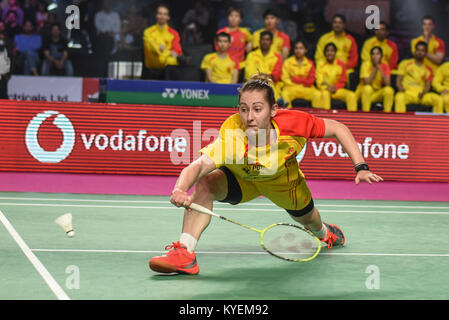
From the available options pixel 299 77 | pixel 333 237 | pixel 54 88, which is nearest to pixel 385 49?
pixel 299 77

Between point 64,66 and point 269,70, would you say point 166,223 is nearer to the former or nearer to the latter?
point 269,70

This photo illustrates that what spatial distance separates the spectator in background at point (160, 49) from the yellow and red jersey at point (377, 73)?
128 inches

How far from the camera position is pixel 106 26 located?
44.5 ft

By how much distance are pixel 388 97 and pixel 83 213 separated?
22.5 ft

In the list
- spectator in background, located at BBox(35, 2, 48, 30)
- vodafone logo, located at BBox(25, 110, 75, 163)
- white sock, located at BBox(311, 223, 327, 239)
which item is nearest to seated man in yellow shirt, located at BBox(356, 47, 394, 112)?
vodafone logo, located at BBox(25, 110, 75, 163)

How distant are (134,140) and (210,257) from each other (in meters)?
4.83

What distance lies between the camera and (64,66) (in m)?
12.9

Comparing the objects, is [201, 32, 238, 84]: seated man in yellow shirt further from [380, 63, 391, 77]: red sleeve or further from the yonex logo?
[380, 63, 391, 77]: red sleeve

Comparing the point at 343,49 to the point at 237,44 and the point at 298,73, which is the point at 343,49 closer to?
the point at 298,73

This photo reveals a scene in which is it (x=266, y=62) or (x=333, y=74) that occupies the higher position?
(x=266, y=62)

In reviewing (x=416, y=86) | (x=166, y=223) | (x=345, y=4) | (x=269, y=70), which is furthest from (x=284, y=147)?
(x=345, y=4)

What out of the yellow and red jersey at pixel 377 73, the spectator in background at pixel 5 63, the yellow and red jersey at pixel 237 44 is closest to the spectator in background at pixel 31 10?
the spectator in background at pixel 5 63

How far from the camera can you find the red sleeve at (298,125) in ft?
A: 15.8

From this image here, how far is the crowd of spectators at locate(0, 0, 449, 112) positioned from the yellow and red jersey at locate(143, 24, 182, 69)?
2 centimetres
